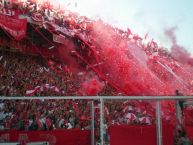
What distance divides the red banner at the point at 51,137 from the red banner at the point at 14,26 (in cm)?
954

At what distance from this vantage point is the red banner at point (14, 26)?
750 inches

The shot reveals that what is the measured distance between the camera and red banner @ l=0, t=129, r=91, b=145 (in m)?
10.6

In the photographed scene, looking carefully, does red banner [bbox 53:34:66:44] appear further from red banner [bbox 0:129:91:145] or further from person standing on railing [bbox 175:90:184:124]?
person standing on railing [bbox 175:90:184:124]

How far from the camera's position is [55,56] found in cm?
2300

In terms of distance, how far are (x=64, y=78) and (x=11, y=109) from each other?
6.55m

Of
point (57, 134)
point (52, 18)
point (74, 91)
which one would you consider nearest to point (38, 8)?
point (52, 18)

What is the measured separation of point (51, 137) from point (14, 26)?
9908mm

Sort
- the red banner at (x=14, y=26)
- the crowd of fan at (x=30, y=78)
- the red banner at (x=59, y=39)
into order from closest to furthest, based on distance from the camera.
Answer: the crowd of fan at (x=30, y=78) → the red banner at (x=14, y=26) → the red banner at (x=59, y=39)

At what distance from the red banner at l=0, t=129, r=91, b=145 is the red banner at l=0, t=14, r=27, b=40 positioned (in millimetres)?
9541

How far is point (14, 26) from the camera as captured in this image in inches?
765

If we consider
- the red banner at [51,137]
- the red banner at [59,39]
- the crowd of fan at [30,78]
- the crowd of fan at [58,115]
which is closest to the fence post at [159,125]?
the red banner at [51,137]

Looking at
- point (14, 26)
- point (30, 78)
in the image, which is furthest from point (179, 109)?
point (14, 26)

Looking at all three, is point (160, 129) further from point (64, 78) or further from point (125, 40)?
point (125, 40)

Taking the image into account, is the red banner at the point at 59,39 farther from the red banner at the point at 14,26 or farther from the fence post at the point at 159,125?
the fence post at the point at 159,125
